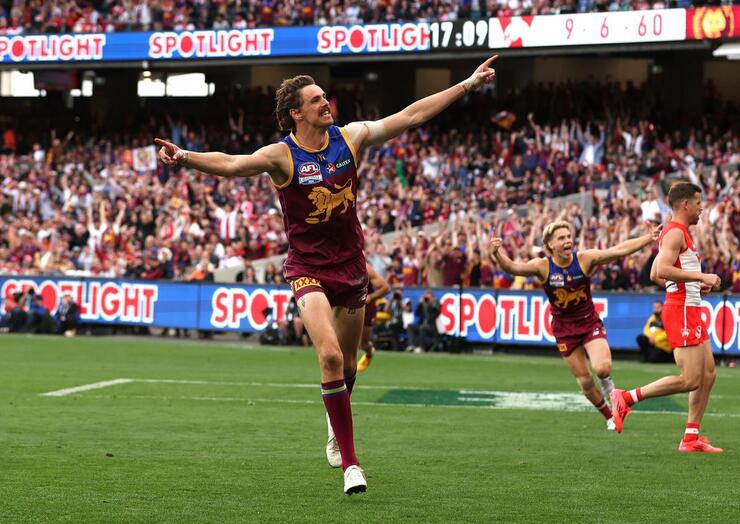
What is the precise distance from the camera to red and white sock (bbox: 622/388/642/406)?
11578 millimetres

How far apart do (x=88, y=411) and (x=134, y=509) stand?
6448mm

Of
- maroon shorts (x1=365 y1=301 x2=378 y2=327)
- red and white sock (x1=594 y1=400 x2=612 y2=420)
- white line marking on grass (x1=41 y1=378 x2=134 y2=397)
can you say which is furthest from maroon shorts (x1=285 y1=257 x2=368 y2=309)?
maroon shorts (x1=365 y1=301 x2=378 y2=327)

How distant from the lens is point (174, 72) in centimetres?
4316

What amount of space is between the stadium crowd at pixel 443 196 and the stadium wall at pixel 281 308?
54cm

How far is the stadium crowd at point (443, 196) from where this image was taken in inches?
1038

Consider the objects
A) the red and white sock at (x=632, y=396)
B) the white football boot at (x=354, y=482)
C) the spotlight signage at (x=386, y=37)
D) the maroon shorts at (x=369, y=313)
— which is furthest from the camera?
the spotlight signage at (x=386, y=37)

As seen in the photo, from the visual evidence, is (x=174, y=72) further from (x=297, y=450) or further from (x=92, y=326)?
(x=297, y=450)

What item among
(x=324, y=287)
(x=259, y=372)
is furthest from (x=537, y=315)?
(x=324, y=287)

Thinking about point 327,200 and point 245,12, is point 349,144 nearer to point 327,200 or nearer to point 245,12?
point 327,200

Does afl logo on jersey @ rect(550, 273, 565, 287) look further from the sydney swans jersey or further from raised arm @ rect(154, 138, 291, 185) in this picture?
raised arm @ rect(154, 138, 291, 185)

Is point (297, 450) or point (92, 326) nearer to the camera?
point (297, 450)

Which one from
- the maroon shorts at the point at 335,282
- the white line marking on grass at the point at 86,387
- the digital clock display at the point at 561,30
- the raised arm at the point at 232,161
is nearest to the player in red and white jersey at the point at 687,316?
the maroon shorts at the point at 335,282

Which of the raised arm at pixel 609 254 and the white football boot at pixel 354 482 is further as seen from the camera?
the raised arm at pixel 609 254

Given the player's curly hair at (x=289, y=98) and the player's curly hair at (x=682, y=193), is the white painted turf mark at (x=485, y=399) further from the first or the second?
the player's curly hair at (x=289, y=98)
